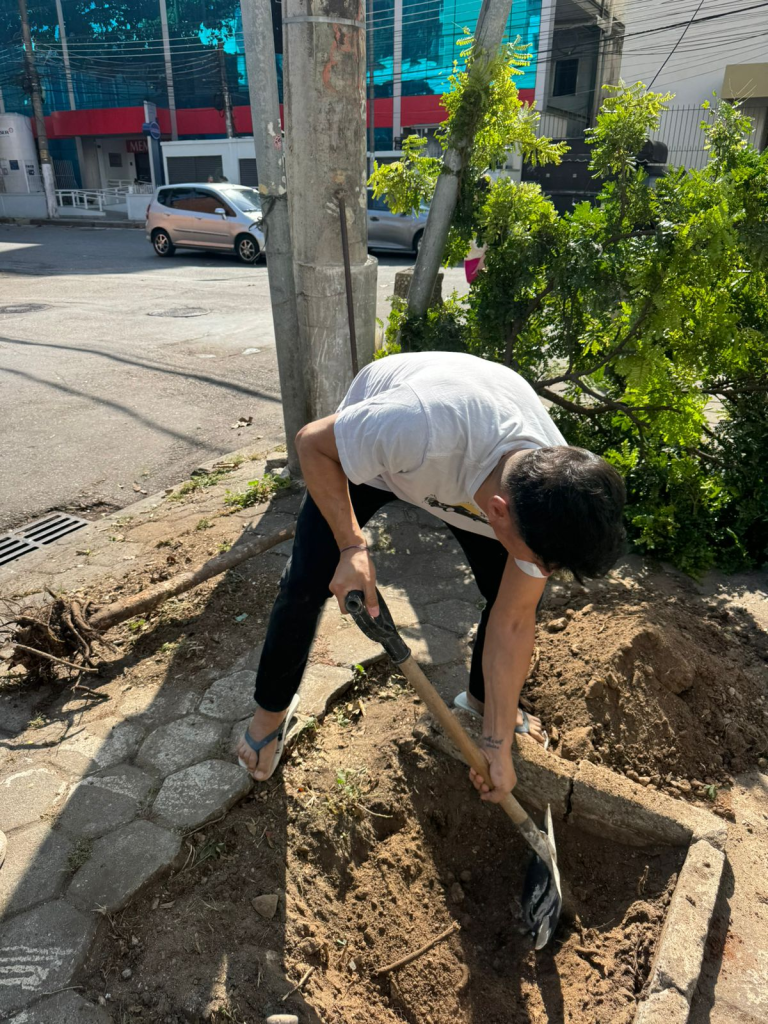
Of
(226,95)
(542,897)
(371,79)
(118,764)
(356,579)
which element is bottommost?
(542,897)

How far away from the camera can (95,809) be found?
2373 millimetres

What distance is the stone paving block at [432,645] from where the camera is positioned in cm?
317

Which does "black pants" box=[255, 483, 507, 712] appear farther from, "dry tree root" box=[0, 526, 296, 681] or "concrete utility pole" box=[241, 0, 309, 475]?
"concrete utility pole" box=[241, 0, 309, 475]

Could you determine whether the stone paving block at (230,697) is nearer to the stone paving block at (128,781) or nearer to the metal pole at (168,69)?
the stone paving block at (128,781)

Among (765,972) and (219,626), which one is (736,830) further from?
(219,626)

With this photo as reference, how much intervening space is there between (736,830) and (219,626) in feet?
6.98

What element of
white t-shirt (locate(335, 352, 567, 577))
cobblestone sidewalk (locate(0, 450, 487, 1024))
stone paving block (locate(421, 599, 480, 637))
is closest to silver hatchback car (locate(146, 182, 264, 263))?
cobblestone sidewalk (locate(0, 450, 487, 1024))

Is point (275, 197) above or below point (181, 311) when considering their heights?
above

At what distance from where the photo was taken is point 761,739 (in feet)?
9.12

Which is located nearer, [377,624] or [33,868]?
[377,624]

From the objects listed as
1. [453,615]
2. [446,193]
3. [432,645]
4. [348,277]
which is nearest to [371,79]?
[446,193]

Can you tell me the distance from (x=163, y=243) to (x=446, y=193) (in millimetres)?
14063

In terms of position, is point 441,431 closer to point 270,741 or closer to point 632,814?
point 270,741

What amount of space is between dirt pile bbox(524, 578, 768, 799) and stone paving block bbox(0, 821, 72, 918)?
161cm
